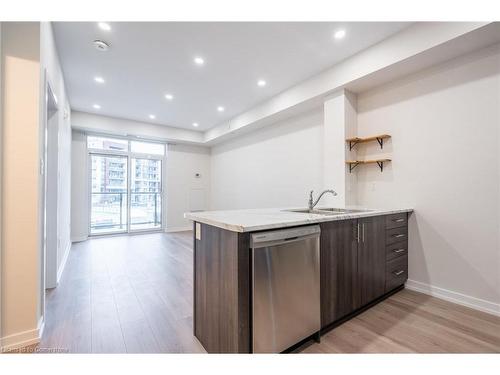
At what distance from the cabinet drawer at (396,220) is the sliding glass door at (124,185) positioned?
19.6 ft

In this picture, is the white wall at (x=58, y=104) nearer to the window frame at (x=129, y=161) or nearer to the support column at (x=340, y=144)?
the window frame at (x=129, y=161)

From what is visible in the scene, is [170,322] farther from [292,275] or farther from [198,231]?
[292,275]

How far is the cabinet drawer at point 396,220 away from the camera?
2451mm

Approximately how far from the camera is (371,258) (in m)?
2.22

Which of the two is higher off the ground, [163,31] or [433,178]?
[163,31]

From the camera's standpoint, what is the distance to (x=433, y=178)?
102 inches

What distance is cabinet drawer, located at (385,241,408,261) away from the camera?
2.46 m

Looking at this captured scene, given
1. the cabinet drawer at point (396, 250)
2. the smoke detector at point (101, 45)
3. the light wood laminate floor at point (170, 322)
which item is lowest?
the light wood laminate floor at point (170, 322)

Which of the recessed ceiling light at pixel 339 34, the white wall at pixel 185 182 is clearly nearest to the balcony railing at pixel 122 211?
the white wall at pixel 185 182

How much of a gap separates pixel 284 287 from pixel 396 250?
1838mm

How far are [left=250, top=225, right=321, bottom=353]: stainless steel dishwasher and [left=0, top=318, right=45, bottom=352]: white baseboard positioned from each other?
1.69 m
